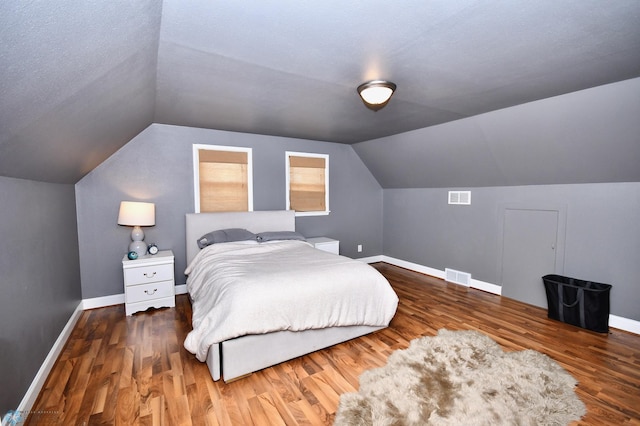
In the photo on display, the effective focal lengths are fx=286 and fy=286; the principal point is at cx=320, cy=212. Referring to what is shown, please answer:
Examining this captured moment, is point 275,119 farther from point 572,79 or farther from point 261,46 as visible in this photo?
point 572,79

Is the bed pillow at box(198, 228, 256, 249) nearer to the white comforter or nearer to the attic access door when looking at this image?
the white comforter

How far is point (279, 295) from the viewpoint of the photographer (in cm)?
226

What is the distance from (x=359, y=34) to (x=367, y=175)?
3971mm

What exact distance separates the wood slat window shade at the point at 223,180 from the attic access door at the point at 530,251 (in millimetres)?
3735

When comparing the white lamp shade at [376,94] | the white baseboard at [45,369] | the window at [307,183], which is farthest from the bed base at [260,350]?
the window at [307,183]

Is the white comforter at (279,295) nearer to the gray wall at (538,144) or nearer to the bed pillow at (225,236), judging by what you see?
the bed pillow at (225,236)

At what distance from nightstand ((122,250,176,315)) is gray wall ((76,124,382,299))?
41 centimetres

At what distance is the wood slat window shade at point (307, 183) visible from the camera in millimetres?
4773

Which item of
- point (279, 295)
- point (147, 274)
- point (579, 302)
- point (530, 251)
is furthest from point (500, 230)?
point (147, 274)

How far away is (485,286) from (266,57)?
4102 millimetres

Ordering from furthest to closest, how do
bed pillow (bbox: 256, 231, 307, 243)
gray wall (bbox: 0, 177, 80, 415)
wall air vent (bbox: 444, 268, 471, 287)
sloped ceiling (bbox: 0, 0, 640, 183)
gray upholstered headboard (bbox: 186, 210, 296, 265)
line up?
1. wall air vent (bbox: 444, 268, 471, 287)
2. bed pillow (bbox: 256, 231, 307, 243)
3. gray upholstered headboard (bbox: 186, 210, 296, 265)
4. gray wall (bbox: 0, 177, 80, 415)
5. sloped ceiling (bbox: 0, 0, 640, 183)

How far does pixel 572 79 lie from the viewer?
225 cm

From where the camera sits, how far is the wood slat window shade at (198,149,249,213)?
4.04m

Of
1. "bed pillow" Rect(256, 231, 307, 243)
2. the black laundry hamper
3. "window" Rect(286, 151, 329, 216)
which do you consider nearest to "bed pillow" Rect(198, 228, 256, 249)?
"bed pillow" Rect(256, 231, 307, 243)
